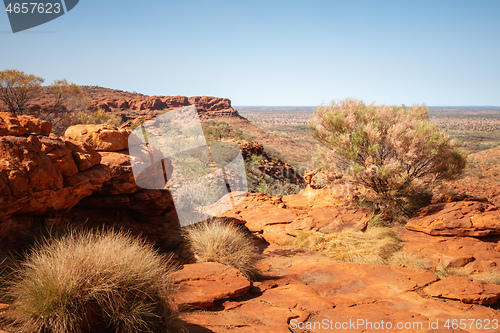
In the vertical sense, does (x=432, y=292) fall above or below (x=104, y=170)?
below

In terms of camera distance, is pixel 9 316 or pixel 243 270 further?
pixel 243 270

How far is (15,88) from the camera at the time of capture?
15.4 meters

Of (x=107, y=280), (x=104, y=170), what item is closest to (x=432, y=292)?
(x=107, y=280)

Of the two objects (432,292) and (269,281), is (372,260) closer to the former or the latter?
(432,292)

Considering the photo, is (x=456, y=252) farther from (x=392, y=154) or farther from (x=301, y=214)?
(x=301, y=214)

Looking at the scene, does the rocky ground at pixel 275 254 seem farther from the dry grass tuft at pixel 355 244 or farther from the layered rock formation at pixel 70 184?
the dry grass tuft at pixel 355 244

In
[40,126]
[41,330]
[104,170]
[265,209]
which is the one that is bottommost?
[265,209]

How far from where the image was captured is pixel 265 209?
9.45 m

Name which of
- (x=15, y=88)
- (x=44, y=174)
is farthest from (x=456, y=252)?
(x=15, y=88)

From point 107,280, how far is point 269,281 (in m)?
3.00

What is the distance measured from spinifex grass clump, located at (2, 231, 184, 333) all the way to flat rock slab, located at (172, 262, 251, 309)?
727 mm

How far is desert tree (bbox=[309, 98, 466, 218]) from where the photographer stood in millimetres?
7883

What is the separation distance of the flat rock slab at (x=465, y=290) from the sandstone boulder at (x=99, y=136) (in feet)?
21.7

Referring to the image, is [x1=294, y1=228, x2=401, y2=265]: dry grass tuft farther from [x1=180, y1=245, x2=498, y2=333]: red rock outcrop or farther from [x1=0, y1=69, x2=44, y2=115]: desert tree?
[x1=0, y1=69, x2=44, y2=115]: desert tree
